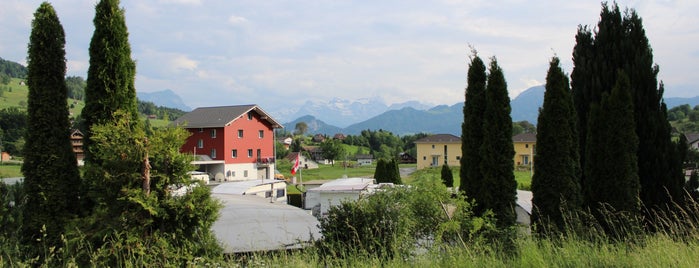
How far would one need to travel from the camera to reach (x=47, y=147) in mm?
7191

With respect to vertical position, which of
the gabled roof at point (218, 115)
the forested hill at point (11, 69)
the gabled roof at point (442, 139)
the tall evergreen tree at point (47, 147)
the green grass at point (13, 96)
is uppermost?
the forested hill at point (11, 69)

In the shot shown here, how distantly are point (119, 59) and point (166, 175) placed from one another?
7.74 ft

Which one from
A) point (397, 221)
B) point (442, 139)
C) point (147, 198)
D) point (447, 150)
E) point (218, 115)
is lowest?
point (397, 221)

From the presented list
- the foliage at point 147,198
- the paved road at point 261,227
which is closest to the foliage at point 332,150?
the paved road at point 261,227

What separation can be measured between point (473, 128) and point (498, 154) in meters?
1.27

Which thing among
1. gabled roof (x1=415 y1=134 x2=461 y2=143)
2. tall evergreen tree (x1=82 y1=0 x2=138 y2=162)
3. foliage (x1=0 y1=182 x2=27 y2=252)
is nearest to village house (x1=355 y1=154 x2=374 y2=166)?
gabled roof (x1=415 y1=134 x2=461 y2=143)

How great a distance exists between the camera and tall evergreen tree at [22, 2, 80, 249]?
23.5ft

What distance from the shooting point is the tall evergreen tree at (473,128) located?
1109 centimetres

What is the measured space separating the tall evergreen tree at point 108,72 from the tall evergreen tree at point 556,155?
8.11 meters

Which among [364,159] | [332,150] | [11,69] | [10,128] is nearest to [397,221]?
[10,128]

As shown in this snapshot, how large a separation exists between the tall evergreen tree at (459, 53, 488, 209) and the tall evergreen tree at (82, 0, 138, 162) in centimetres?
750

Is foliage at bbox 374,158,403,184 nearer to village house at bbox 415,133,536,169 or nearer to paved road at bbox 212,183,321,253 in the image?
paved road at bbox 212,183,321,253

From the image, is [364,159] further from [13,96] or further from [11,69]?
[11,69]

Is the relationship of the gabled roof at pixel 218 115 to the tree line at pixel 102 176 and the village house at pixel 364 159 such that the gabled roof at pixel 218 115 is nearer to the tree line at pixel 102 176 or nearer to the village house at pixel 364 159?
the tree line at pixel 102 176
